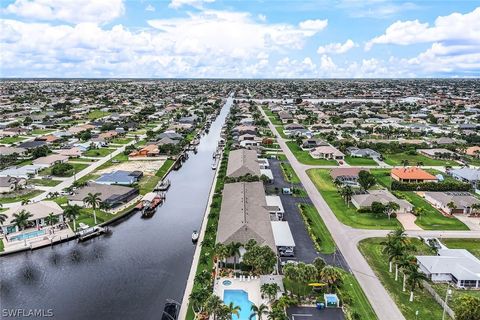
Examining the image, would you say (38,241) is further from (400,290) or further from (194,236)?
(400,290)

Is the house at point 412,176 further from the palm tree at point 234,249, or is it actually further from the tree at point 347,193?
the palm tree at point 234,249

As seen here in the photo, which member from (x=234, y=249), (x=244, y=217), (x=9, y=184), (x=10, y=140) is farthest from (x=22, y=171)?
(x=234, y=249)

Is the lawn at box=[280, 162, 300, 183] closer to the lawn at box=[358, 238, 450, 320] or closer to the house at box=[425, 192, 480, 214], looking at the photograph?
the house at box=[425, 192, 480, 214]

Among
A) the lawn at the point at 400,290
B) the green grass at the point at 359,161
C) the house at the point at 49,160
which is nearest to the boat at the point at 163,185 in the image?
the house at the point at 49,160

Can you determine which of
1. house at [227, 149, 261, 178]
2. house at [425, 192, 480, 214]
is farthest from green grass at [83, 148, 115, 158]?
house at [425, 192, 480, 214]

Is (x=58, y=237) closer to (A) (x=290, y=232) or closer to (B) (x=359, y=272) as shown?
(A) (x=290, y=232)

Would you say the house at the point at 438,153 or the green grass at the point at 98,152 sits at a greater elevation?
the house at the point at 438,153
